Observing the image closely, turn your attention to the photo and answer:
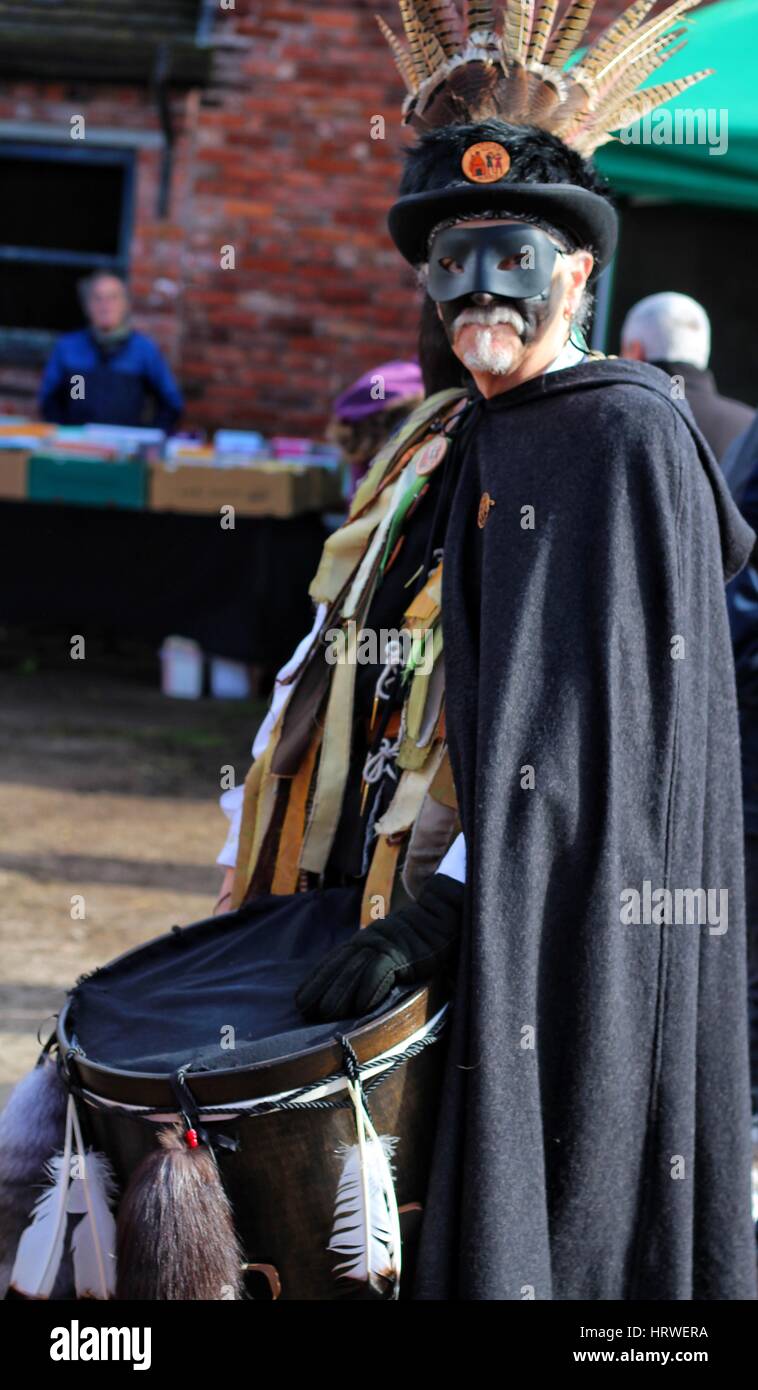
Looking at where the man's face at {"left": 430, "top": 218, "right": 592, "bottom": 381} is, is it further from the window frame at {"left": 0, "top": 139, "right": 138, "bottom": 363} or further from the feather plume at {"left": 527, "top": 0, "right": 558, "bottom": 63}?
the window frame at {"left": 0, "top": 139, "right": 138, "bottom": 363}

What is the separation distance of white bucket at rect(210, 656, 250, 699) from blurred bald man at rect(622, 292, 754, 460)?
410 centimetres

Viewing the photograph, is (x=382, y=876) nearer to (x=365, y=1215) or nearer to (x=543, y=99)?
(x=365, y=1215)

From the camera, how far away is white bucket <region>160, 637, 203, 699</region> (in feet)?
27.6

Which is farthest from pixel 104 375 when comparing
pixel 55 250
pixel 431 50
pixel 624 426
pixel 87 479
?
pixel 624 426

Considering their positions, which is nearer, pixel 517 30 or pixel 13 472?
pixel 517 30

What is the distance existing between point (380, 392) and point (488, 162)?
8.15 ft

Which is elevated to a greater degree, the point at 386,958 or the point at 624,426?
the point at 624,426

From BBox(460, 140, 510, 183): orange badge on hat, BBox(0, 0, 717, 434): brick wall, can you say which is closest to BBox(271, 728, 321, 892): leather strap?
BBox(460, 140, 510, 183): orange badge on hat

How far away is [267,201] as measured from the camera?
30.9 feet
